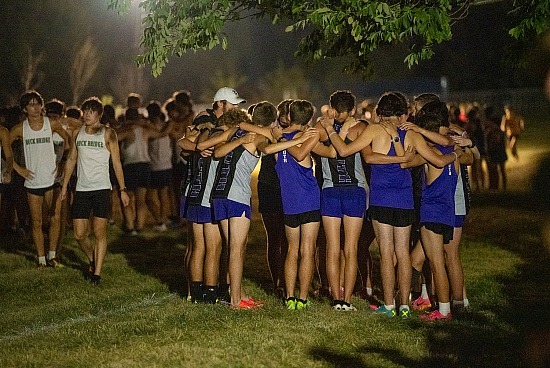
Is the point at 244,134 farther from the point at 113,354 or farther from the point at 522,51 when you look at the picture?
Result: the point at 522,51

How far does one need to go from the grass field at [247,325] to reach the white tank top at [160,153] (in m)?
3.80

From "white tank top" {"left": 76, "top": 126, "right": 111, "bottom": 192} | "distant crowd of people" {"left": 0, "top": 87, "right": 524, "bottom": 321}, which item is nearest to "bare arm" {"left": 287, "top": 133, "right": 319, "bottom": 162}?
"distant crowd of people" {"left": 0, "top": 87, "right": 524, "bottom": 321}

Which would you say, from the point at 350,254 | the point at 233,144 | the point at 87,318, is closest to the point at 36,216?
the point at 87,318

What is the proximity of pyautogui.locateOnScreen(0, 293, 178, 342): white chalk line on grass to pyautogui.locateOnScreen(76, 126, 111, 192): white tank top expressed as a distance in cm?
164

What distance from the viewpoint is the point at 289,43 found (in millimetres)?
73188

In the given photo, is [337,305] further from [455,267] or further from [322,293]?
[455,267]

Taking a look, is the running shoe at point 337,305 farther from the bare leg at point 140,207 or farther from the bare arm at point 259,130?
the bare leg at point 140,207

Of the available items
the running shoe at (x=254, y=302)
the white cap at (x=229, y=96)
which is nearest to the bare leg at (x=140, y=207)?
the running shoe at (x=254, y=302)

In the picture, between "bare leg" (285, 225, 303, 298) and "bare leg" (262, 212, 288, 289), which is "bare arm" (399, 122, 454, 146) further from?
"bare leg" (262, 212, 288, 289)

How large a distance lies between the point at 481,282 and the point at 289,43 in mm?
62991

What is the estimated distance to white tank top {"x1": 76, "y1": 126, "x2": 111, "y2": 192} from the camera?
11414mm

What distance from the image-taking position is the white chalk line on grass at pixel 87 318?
29.2 feet

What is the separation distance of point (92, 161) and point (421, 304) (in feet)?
14.3

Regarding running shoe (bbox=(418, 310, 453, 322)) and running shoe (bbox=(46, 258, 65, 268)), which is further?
running shoe (bbox=(46, 258, 65, 268))
